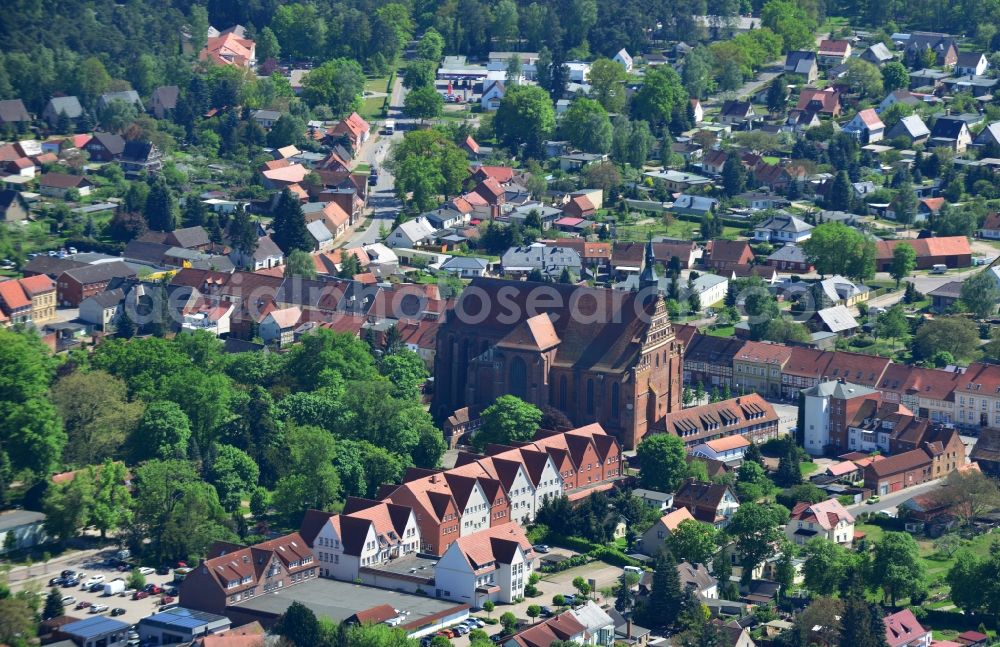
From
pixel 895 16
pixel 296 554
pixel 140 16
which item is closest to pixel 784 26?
pixel 895 16

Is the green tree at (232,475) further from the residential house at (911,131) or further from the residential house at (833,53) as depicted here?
the residential house at (833,53)

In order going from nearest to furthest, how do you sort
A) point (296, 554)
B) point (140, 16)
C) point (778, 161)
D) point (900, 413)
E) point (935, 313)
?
point (296, 554) → point (900, 413) → point (935, 313) → point (778, 161) → point (140, 16)

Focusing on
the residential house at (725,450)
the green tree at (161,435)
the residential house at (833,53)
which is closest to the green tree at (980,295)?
the residential house at (725,450)

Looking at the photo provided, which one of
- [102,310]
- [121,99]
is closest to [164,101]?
[121,99]

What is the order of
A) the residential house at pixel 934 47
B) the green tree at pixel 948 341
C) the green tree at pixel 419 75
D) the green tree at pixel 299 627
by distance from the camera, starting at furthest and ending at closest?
1. the residential house at pixel 934 47
2. the green tree at pixel 419 75
3. the green tree at pixel 948 341
4. the green tree at pixel 299 627

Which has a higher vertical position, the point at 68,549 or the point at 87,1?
the point at 87,1

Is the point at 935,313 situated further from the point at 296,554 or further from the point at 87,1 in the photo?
the point at 87,1

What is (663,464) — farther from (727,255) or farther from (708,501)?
(727,255)
